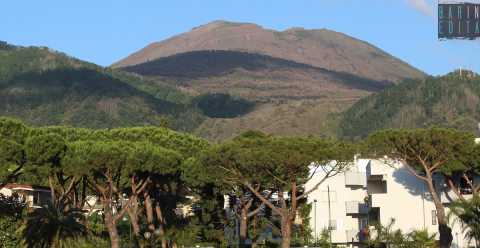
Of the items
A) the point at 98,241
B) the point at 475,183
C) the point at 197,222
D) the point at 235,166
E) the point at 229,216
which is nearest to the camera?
the point at 98,241

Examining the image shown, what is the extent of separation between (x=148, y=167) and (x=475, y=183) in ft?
84.6

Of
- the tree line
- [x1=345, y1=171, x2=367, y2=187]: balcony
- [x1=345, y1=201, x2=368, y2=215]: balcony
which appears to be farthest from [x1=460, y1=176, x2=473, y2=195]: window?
[x1=345, y1=171, x2=367, y2=187]: balcony

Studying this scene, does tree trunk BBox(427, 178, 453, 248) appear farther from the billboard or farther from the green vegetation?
the billboard

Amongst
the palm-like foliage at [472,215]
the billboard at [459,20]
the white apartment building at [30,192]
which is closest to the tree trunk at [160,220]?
the white apartment building at [30,192]

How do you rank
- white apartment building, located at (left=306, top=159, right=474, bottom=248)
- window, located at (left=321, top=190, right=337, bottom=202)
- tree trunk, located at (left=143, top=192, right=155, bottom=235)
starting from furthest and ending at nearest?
window, located at (left=321, top=190, right=337, bottom=202), white apartment building, located at (left=306, top=159, right=474, bottom=248), tree trunk, located at (left=143, top=192, right=155, bottom=235)

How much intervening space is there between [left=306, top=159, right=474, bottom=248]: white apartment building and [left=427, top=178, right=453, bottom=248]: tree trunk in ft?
4.00

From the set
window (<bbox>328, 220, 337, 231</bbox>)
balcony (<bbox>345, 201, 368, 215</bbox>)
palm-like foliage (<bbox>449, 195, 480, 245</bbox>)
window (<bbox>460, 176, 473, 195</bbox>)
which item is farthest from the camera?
window (<bbox>328, 220, 337, 231</bbox>)

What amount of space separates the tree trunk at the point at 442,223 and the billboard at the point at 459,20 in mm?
104780

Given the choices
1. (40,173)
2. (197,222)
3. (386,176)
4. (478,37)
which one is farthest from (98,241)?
(478,37)

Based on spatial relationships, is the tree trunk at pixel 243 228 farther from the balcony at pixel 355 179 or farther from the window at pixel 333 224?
the balcony at pixel 355 179

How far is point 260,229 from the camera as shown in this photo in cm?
9362

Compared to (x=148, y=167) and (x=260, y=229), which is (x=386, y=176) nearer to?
(x=260, y=229)

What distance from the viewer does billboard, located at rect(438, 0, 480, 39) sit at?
18350cm

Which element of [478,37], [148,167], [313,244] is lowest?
[313,244]
